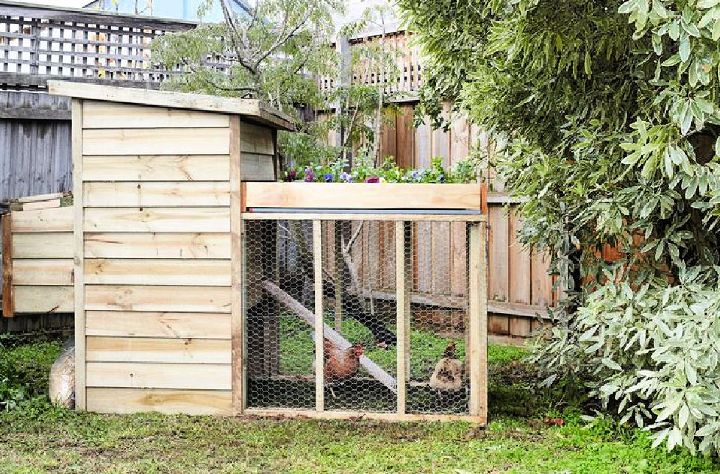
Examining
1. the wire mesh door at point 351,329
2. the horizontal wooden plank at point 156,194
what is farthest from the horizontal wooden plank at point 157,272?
the horizontal wooden plank at point 156,194

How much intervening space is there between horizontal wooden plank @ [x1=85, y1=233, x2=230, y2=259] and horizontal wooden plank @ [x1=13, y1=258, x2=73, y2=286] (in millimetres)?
519

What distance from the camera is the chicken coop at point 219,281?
436 centimetres

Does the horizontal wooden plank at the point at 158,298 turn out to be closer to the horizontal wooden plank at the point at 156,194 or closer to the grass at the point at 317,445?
the horizontal wooden plank at the point at 156,194

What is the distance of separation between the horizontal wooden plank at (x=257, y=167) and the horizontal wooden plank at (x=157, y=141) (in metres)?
0.17

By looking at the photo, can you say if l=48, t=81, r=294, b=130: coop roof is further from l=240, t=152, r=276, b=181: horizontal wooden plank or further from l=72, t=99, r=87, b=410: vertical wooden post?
l=240, t=152, r=276, b=181: horizontal wooden plank

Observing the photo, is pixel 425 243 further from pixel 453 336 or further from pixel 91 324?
pixel 91 324

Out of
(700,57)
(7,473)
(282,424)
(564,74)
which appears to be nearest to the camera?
(700,57)

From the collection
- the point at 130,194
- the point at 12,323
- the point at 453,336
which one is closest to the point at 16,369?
the point at 12,323

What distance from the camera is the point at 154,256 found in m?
4.50

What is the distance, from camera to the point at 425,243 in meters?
5.20

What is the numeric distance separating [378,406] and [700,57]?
2.38 meters

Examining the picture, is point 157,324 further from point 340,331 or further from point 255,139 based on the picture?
point 255,139

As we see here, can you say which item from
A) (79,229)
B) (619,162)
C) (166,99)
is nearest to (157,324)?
(79,229)

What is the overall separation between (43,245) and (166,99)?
4.32 feet
